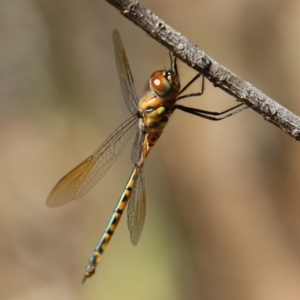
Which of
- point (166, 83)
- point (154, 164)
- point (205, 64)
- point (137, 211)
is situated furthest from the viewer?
point (154, 164)

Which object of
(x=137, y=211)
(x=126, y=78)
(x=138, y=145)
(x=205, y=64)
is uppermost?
(x=126, y=78)

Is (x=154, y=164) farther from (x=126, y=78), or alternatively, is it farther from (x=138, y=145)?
(x=126, y=78)

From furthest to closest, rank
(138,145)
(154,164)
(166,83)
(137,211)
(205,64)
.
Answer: (154,164), (137,211), (138,145), (166,83), (205,64)

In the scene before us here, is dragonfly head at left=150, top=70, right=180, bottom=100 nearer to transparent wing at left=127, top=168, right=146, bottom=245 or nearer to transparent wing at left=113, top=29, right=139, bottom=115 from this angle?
transparent wing at left=113, top=29, right=139, bottom=115

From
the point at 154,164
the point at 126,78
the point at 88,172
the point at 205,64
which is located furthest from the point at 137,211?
the point at 154,164

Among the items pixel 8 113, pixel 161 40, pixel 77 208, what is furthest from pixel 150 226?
pixel 161 40

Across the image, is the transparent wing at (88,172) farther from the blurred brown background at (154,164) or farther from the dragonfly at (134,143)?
the blurred brown background at (154,164)

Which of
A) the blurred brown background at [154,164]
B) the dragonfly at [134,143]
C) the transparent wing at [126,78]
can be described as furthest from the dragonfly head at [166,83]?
the blurred brown background at [154,164]

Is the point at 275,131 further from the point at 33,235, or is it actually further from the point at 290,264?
the point at 33,235
